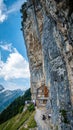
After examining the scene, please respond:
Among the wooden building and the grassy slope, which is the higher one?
the wooden building

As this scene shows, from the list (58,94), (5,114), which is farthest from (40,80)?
(5,114)

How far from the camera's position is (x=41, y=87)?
73.5 metres

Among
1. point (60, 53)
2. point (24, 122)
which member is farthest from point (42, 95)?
point (60, 53)

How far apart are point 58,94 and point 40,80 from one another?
33.1 metres

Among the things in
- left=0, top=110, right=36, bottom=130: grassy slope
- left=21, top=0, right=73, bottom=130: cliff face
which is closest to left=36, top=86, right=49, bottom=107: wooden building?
left=0, top=110, right=36, bottom=130: grassy slope

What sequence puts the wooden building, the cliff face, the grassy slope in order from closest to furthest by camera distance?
the cliff face → the wooden building → the grassy slope

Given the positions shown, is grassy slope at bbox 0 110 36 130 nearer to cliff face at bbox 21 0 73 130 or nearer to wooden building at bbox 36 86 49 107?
wooden building at bbox 36 86 49 107

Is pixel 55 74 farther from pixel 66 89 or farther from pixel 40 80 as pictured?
pixel 40 80

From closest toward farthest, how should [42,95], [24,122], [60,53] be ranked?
[60,53], [42,95], [24,122]

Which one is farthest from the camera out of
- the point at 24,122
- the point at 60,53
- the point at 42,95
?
the point at 24,122

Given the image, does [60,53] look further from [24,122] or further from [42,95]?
[24,122]

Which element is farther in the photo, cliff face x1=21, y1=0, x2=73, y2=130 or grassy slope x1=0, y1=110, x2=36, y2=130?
grassy slope x1=0, y1=110, x2=36, y2=130

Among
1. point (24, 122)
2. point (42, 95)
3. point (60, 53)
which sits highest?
point (60, 53)

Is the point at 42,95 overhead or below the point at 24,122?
overhead
